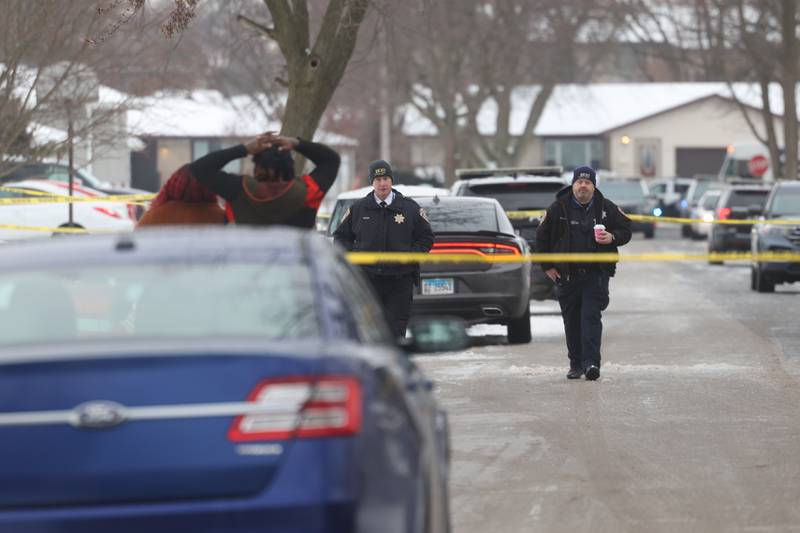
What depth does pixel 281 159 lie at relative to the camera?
929 centimetres

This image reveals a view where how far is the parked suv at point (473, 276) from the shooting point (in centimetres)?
1642

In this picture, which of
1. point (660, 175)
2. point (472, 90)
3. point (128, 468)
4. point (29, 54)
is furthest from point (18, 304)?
point (660, 175)

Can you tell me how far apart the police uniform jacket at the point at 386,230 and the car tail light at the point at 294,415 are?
840cm

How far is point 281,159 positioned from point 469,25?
49.1 m

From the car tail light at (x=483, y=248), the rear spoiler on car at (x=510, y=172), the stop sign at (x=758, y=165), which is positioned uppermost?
the stop sign at (x=758, y=165)

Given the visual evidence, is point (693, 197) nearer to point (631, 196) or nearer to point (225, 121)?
point (631, 196)

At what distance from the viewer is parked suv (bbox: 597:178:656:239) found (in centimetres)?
5194

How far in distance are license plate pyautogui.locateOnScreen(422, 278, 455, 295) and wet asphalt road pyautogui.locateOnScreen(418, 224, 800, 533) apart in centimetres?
58

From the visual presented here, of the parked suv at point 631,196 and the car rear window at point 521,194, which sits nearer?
the car rear window at point 521,194

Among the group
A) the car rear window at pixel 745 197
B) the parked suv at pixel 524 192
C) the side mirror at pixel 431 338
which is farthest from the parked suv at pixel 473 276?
the car rear window at pixel 745 197

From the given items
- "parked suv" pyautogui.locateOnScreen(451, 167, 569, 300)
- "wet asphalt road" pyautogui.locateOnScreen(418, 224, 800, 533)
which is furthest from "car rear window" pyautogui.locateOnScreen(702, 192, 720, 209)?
"wet asphalt road" pyautogui.locateOnScreen(418, 224, 800, 533)

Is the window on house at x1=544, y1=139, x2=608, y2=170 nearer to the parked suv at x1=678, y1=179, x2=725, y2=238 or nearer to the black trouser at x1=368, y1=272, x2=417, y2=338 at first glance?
the parked suv at x1=678, y1=179, x2=725, y2=238

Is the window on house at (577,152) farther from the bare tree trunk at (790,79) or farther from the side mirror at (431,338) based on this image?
the side mirror at (431,338)

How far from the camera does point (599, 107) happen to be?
90938mm
